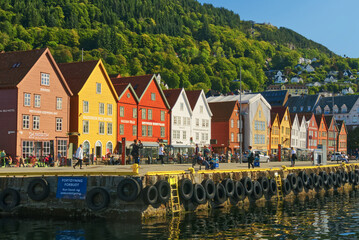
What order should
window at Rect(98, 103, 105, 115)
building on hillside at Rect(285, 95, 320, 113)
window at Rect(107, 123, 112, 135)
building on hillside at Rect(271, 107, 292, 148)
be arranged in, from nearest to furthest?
window at Rect(98, 103, 105, 115), window at Rect(107, 123, 112, 135), building on hillside at Rect(271, 107, 292, 148), building on hillside at Rect(285, 95, 320, 113)

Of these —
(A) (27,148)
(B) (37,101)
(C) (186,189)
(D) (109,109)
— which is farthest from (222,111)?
(C) (186,189)

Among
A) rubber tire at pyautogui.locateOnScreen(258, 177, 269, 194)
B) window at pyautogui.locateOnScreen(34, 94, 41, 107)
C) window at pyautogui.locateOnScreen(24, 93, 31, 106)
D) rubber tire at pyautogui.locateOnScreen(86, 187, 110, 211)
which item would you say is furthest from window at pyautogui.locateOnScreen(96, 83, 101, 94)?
→ rubber tire at pyautogui.locateOnScreen(86, 187, 110, 211)

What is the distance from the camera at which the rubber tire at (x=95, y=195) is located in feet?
79.3

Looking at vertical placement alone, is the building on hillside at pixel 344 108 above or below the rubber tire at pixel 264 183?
above

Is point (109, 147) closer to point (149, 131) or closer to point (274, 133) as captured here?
point (149, 131)

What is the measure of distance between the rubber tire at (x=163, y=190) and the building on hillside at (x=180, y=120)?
4530 cm

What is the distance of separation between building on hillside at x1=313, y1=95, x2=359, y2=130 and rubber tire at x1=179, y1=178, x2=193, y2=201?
12620cm

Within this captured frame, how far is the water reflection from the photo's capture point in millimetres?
20859

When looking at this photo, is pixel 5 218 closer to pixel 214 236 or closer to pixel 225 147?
pixel 214 236

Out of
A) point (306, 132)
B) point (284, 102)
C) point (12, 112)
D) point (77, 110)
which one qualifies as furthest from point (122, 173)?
point (284, 102)

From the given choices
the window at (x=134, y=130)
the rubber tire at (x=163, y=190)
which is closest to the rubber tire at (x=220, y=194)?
the rubber tire at (x=163, y=190)

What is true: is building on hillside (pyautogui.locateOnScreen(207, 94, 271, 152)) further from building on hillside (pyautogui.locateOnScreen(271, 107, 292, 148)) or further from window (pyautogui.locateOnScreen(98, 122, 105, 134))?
window (pyautogui.locateOnScreen(98, 122, 105, 134))

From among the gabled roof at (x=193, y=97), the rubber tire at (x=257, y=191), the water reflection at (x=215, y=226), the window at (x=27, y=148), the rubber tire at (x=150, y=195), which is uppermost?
the gabled roof at (x=193, y=97)

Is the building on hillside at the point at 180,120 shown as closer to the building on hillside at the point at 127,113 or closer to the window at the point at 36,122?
the building on hillside at the point at 127,113
